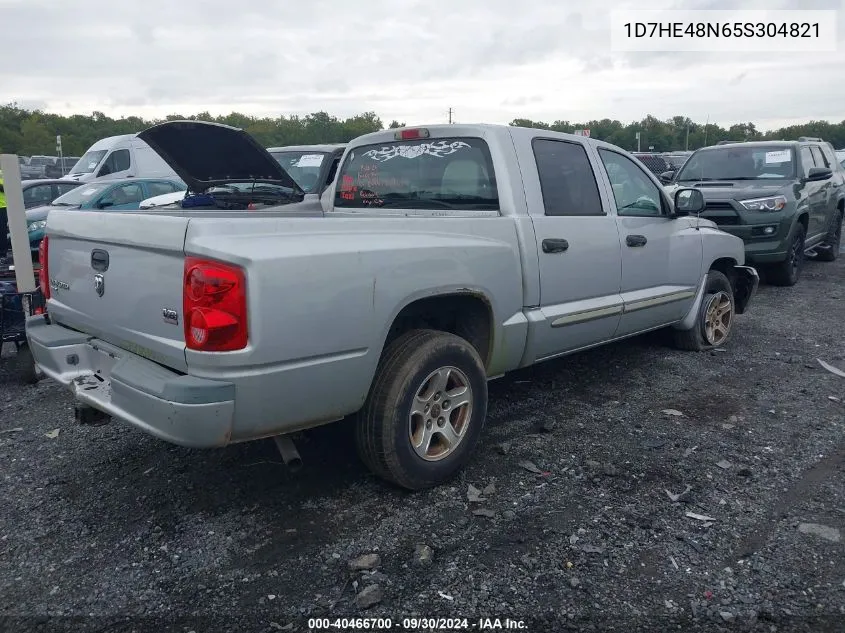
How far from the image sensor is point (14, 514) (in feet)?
11.2

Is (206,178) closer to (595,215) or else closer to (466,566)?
(595,215)

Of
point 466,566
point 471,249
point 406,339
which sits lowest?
point 466,566

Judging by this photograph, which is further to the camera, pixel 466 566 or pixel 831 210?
pixel 831 210

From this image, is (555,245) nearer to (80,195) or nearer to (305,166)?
(305,166)

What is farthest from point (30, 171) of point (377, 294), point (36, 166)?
point (377, 294)

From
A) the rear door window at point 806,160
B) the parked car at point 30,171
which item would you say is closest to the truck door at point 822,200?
the rear door window at point 806,160

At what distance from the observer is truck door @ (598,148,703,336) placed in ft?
16.0

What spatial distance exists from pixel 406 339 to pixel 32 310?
3.13 meters

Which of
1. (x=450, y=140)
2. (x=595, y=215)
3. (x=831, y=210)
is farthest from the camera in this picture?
(x=831, y=210)

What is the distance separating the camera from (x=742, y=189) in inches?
363

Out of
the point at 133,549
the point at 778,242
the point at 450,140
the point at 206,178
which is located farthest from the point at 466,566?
the point at 778,242

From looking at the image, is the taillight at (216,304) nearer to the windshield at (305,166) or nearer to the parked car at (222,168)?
the parked car at (222,168)

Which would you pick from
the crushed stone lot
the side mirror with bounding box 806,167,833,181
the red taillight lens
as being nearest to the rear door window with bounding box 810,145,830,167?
the side mirror with bounding box 806,167,833,181

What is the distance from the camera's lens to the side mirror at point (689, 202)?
536cm
